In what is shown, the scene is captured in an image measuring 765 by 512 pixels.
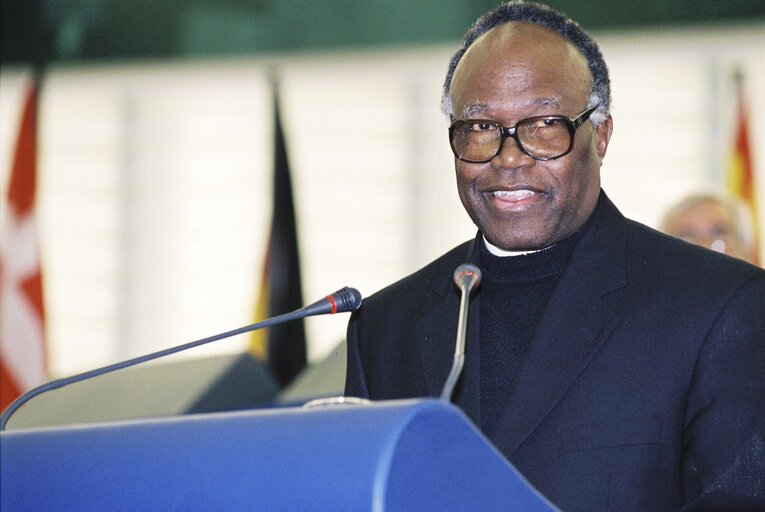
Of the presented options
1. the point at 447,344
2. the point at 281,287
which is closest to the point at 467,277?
the point at 447,344

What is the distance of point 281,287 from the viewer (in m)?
6.24

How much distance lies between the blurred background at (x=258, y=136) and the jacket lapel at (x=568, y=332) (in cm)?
442

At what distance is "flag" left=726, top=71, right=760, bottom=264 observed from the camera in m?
5.87

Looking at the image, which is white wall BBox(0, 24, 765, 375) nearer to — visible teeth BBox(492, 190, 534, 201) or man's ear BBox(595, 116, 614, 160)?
man's ear BBox(595, 116, 614, 160)

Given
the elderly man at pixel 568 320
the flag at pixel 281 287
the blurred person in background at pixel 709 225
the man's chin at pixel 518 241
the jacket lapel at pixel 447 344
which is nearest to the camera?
the elderly man at pixel 568 320

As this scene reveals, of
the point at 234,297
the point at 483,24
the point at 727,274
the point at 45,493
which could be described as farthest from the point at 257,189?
the point at 45,493

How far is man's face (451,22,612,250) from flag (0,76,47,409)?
4.47m

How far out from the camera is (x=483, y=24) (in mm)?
2055

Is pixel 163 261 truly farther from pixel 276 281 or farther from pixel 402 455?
pixel 402 455

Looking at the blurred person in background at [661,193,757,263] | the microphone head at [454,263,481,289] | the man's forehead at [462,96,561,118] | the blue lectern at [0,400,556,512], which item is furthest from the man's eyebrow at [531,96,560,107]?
the blurred person in background at [661,193,757,263]

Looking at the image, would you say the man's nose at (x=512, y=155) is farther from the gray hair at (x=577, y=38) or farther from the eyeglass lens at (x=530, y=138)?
the gray hair at (x=577, y=38)

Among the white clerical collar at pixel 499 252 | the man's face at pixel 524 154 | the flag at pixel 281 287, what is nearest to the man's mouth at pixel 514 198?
the man's face at pixel 524 154

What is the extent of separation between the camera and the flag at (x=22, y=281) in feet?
19.5

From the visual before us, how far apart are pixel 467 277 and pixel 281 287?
4.81 m
